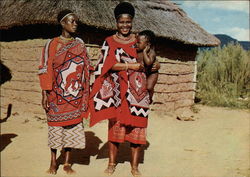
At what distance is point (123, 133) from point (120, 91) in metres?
0.47

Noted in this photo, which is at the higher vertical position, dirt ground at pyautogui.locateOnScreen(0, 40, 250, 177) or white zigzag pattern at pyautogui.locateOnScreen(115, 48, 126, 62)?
white zigzag pattern at pyautogui.locateOnScreen(115, 48, 126, 62)

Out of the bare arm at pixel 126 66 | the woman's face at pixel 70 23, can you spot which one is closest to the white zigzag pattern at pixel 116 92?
the bare arm at pixel 126 66

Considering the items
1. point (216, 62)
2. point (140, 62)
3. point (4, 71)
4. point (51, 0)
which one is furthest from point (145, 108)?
point (216, 62)

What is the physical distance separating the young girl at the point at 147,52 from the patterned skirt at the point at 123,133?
0.49m

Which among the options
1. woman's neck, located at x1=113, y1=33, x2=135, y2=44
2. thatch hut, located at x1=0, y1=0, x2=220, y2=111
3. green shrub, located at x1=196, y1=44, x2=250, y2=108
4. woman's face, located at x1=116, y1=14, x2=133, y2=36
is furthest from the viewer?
green shrub, located at x1=196, y1=44, x2=250, y2=108

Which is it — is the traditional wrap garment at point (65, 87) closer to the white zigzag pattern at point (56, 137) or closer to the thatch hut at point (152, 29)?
the white zigzag pattern at point (56, 137)

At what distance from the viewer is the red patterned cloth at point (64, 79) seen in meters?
2.97

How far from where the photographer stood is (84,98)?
3.17 m

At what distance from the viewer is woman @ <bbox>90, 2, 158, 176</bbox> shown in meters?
2.98

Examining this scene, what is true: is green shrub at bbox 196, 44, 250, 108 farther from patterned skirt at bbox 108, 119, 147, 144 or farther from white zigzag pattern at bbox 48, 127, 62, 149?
white zigzag pattern at bbox 48, 127, 62, 149

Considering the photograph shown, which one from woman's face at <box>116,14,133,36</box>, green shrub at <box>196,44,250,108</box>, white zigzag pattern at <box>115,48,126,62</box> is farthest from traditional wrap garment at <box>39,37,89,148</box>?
→ green shrub at <box>196,44,250,108</box>

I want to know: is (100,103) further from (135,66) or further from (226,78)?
(226,78)

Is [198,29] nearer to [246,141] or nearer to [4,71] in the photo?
[246,141]

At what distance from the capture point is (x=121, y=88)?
10.0ft
